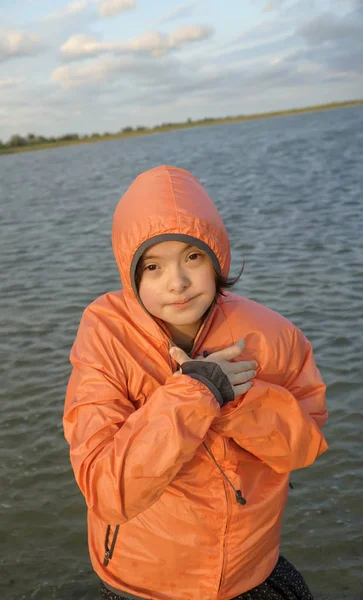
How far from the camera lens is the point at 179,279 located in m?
2.37

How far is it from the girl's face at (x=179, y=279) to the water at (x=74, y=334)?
2.32m

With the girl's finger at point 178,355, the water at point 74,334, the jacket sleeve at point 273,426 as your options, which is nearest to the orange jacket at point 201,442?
the jacket sleeve at point 273,426

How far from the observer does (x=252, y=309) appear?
8.56 feet

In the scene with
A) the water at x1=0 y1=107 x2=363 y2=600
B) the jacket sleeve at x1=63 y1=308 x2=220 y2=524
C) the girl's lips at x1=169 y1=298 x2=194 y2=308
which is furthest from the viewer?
the water at x1=0 y1=107 x2=363 y2=600

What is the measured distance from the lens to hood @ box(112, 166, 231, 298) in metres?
2.38

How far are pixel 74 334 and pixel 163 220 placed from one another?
5871 millimetres

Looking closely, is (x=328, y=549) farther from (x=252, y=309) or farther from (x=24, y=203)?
(x=24, y=203)

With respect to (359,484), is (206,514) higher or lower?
higher

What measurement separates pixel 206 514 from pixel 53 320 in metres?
6.61

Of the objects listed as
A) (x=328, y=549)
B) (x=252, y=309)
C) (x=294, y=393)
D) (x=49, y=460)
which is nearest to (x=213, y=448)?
(x=294, y=393)

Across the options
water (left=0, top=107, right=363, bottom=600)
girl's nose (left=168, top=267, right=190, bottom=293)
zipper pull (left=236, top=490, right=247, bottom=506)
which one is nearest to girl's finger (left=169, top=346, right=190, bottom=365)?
girl's nose (left=168, top=267, right=190, bottom=293)

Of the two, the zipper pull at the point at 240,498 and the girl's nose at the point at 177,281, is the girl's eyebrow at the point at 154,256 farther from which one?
the zipper pull at the point at 240,498

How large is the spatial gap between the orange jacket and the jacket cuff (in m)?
0.07

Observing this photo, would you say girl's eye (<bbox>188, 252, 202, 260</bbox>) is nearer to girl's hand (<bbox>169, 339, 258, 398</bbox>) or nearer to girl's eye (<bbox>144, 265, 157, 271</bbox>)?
girl's eye (<bbox>144, 265, 157, 271</bbox>)
